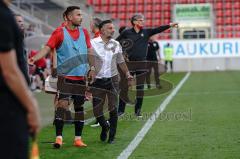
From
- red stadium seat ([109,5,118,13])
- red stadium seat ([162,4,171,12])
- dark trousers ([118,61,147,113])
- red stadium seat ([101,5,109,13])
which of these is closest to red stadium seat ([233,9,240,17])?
red stadium seat ([162,4,171,12])

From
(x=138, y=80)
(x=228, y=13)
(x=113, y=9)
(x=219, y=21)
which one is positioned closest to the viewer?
(x=138, y=80)

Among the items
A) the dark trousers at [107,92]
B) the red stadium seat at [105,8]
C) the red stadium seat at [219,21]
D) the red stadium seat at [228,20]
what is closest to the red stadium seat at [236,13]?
the red stadium seat at [228,20]

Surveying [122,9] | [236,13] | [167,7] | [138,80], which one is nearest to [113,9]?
[122,9]

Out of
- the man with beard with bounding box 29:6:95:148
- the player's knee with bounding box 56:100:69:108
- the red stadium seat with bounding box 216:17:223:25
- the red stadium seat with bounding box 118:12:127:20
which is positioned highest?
the man with beard with bounding box 29:6:95:148

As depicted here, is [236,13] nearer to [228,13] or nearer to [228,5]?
[228,13]

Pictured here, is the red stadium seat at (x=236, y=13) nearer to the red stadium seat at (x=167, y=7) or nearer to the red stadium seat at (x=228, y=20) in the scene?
the red stadium seat at (x=228, y=20)

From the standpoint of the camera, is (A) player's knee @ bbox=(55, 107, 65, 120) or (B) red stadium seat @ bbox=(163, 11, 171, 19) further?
(B) red stadium seat @ bbox=(163, 11, 171, 19)

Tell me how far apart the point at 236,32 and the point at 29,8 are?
13.3m

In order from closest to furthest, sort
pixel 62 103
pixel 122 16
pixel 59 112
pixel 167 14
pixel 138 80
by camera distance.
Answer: pixel 62 103
pixel 59 112
pixel 138 80
pixel 167 14
pixel 122 16

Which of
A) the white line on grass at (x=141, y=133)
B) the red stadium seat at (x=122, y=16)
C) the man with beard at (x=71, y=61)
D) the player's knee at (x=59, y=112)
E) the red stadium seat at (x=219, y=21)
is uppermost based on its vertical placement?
the man with beard at (x=71, y=61)

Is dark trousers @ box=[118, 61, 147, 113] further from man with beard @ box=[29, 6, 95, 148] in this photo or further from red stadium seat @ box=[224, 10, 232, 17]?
red stadium seat @ box=[224, 10, 232, 17]

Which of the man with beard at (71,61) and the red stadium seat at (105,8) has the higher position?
the man with beard at (71,61)

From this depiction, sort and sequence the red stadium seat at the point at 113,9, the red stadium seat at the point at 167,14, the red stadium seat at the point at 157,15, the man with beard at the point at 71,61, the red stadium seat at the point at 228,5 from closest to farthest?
the man with beard at the point at 71,61 < the red stadium seat at the point at 167,14 < the red stadium seat at the point at 157,15 < the red stadium seat at the point at 228,5 < the red stadium seat at the point at 113,9

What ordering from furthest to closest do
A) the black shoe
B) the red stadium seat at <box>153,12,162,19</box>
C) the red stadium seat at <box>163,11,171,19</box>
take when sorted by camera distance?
the red stadium seat at <box>153,12,162,19</box> < the red stadium seat at <box>163,11,171,19</box> < the black shoe
